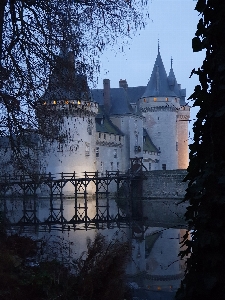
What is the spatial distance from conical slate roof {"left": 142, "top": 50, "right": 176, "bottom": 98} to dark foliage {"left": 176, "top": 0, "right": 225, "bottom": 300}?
1590 inches

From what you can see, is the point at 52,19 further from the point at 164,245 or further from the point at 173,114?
the point at 173,114

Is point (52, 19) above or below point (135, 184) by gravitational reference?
above

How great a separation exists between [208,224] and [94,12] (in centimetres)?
393

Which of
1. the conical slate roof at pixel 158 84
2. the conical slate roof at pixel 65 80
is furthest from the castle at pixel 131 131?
the conical slate roof at pixel 65 80

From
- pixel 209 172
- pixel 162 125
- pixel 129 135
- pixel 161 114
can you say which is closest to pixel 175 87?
pixel 161 114

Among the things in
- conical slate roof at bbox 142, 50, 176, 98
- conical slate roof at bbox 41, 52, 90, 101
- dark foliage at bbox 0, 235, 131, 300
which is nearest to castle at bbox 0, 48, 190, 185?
conical slate roof at bbox 142, 50, 176, 98

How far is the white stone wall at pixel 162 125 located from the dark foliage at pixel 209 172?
4029cm

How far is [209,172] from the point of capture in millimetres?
2270

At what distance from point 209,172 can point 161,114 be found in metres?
41.2

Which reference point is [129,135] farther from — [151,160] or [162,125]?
[162,125]

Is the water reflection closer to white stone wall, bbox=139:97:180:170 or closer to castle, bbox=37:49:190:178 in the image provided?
castle, bbox=37:49:190:178

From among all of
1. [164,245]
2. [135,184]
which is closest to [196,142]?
[164,245]

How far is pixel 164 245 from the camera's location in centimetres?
1344

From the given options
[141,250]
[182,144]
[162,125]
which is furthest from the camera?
[182,144]
